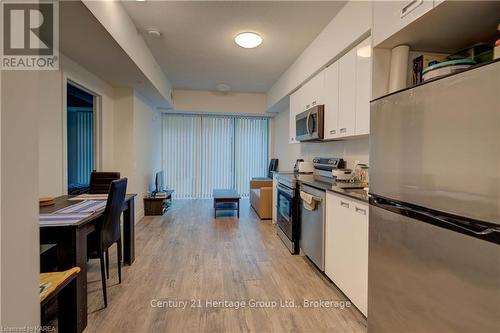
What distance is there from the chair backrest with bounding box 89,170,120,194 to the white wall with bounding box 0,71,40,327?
8.46 ft

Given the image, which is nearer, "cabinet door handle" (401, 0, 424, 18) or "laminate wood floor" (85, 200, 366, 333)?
"cabinet door handle" (401, 0, 424, 18)

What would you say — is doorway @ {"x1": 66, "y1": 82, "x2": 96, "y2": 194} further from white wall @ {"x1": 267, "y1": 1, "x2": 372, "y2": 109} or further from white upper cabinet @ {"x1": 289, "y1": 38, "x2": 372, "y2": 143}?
white upper cabinet @ {"x1": 289, "y1": 38, "x2": 372, "y2": 143}

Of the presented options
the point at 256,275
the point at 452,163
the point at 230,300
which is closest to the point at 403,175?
the point at 452,163

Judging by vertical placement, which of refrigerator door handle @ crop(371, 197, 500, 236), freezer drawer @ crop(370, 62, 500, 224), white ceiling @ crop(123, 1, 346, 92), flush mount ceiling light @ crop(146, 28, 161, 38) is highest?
white ceiling @ crop(123, 1, 346, 92)

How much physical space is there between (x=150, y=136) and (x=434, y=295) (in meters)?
5.36

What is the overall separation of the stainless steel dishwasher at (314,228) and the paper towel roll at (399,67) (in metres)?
1.18

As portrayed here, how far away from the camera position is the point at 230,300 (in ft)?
6.84

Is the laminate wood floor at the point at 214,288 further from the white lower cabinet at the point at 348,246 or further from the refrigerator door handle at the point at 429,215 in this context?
the refrigerator door handle at the point at 429,215

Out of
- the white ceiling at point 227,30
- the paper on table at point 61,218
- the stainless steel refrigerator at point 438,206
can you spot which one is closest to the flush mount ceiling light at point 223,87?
the white ceiling at point 227,30

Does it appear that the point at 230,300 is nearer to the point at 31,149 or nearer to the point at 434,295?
the point at 434,295

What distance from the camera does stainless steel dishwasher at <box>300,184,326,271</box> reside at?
2.40 m

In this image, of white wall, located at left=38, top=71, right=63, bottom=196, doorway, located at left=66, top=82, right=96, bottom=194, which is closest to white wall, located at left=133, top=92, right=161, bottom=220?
doorway, located at left=66, top=82, right=96, bottom=194

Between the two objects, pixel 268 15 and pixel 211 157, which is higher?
pixel 268 15

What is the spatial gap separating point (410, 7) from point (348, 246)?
1.59 metres
